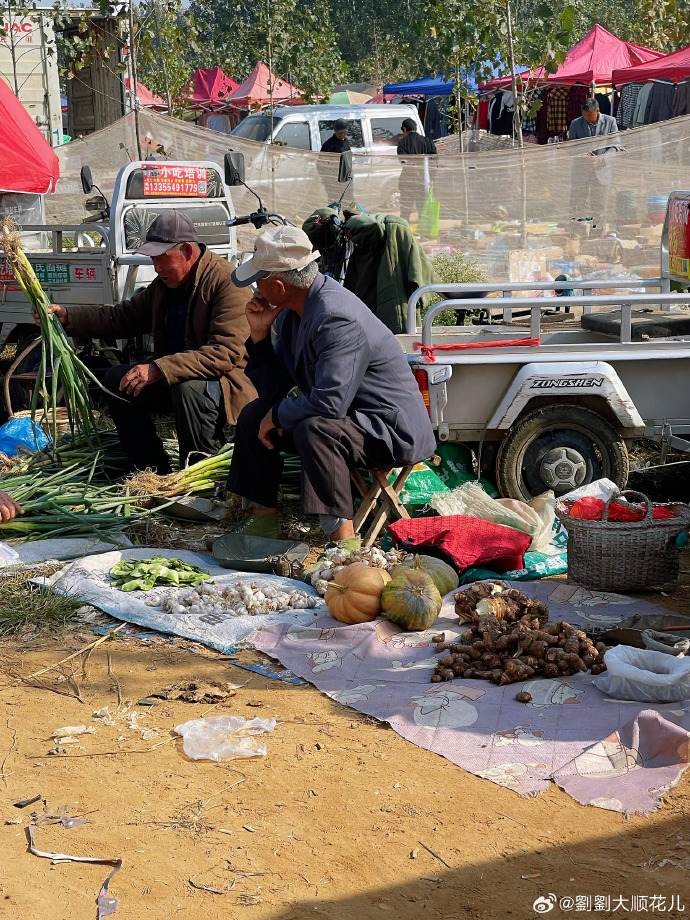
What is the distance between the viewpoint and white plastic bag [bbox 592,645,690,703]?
351 cm

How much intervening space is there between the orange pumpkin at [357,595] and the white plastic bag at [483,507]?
938mm

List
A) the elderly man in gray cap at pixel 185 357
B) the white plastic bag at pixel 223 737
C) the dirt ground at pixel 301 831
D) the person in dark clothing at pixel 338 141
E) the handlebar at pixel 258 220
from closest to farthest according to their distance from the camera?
the dirt ground at pixel 301 831, the white plastic bag at pixel 223 737, the elderly man in gray cap at pixel 185 357, the handlebar at pixel 258 220, the person in dark clothing at pixel 338 141

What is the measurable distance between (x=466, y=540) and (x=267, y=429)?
1107 millimetres

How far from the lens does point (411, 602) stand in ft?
14.1

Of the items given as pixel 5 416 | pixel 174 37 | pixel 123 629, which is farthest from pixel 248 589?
pixel 174 37

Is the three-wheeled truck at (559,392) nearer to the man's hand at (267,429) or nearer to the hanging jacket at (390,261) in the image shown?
the man's hand at (267,429)

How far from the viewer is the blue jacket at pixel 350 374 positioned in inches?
194

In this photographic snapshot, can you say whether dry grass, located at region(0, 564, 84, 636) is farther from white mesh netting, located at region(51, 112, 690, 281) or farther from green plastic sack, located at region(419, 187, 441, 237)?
green plastic sack, located at region(419, 187, 441, 237)

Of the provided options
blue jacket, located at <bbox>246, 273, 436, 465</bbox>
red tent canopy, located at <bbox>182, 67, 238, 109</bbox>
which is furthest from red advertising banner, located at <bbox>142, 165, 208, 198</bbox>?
red tent canopy, located at <bbox>182, 67, 238, 109</bbox>

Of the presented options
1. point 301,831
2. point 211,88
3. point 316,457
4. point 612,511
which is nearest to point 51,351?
point 316,457

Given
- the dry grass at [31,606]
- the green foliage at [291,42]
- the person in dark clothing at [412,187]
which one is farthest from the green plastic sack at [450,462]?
the green foliage at [291,42]

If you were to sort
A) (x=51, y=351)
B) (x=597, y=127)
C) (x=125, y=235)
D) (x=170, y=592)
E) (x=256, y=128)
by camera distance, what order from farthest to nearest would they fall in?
(x=256, y=128) → (x=597, y=127) → (x=125, y=235) → (x=51, y=351) → (x=170, y=592)

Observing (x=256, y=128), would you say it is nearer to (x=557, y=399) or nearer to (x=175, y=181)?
(x=175, y=181)

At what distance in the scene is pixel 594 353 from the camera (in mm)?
5574
